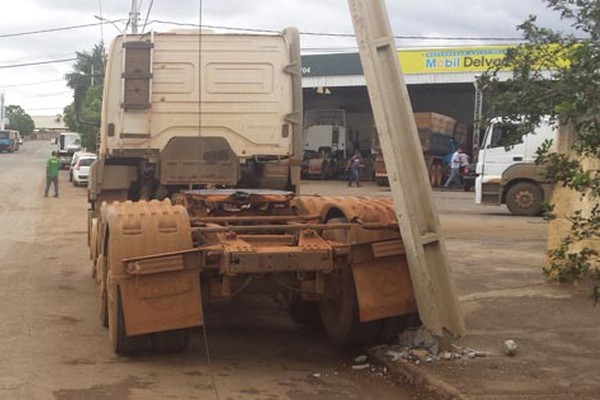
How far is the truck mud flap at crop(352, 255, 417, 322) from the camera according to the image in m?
7.08

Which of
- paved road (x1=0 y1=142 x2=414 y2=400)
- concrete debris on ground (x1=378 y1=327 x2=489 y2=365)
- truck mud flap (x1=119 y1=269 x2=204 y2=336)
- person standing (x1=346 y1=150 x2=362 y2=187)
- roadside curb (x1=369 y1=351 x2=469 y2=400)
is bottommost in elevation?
Result: paved road (x1=0 y1=142 x2=414 y2=400)

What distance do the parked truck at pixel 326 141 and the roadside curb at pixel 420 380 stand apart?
116 ft

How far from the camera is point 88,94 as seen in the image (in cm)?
2691

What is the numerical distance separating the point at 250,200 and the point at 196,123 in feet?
5.71

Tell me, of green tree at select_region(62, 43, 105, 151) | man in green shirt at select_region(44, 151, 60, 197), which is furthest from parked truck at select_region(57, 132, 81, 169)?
man in green shirt at select_region(44, 151, 60, 197)

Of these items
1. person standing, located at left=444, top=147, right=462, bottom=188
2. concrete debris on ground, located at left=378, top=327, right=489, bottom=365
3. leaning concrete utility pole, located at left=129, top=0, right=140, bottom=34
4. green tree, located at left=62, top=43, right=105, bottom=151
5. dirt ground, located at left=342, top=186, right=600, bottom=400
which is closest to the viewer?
dirt ground, located at left=342, top=186, right=600, bottom=400

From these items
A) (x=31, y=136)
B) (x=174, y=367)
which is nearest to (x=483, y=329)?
(x=174, y=367)

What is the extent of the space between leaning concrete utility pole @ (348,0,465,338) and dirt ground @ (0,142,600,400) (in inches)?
20.7

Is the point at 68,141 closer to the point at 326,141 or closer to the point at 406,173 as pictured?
the point at 326,141

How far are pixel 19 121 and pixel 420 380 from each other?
6459 inches

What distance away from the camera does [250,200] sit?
28.8 ft

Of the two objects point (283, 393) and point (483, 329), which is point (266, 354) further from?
point (483, 329)

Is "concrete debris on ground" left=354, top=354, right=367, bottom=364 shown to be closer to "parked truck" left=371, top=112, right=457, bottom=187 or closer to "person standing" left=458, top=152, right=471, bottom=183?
"parked truck" left=371, top=112, right=457, bottom=187

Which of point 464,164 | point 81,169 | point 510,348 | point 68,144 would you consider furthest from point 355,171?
point 510,348
